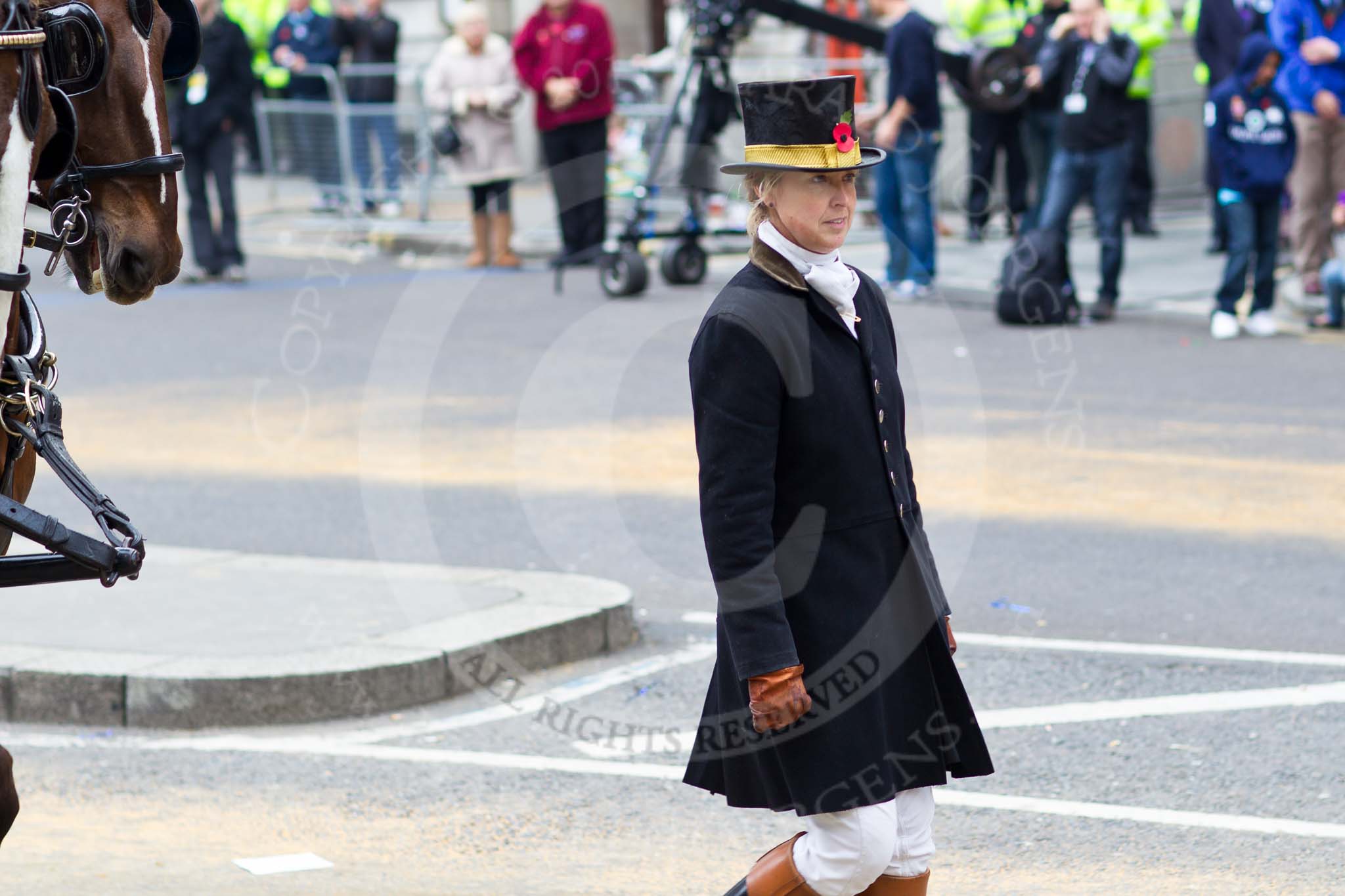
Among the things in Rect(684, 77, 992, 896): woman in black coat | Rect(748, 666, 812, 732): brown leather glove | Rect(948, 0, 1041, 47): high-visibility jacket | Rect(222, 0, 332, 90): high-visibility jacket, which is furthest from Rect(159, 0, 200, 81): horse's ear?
Rect(222, 0, 332, 90): high-visibility jacket

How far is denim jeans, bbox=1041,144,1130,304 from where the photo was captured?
12922 mm

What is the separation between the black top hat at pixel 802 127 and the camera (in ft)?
11.6

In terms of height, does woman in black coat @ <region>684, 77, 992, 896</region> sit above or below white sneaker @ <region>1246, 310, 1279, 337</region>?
above

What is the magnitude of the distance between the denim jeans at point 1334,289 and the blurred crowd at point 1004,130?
0.5 inches

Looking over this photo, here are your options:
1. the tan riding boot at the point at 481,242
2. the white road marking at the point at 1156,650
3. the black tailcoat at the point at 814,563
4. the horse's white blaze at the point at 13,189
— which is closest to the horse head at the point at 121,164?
the horse's white blaze at the point at 13,189

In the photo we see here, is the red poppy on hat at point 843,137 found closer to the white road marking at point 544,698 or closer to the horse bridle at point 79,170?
the horse bridle at point 79,170

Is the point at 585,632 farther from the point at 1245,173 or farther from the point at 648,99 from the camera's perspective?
the point at 648,99

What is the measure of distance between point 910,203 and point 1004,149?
3668mm

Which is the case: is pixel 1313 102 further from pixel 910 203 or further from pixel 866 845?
pixel 866 845

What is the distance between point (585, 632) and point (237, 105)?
36.7ft

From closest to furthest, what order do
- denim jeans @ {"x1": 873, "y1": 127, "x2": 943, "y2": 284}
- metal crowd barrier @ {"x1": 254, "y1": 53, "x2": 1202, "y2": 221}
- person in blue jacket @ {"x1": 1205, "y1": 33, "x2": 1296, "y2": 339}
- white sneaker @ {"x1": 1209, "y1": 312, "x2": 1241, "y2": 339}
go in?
person in blue jacket @ {"x1": 1205, "y1": 33, "x2": 1296, "y2": 339}, white sneaker @ {"x1": 1209, "y1": 312, "x2": 1241, "y2": 339}, denim jeans @ {"x1": 873, "y1": 127, "x2": 943, "y2": 284}, metal crowd barrier @ {"x1": 254, "y1": 53, "x2": 1202, "y2": 221}

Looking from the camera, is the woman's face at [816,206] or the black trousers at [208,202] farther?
the black trousers at [208,202]

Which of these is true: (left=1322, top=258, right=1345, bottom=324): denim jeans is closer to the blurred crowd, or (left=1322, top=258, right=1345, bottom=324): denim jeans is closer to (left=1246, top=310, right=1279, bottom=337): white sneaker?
the blurred crowd

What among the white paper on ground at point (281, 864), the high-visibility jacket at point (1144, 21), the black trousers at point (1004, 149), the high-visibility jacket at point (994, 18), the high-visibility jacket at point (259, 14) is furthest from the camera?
the high-visibility jacket at point (259, 14)
